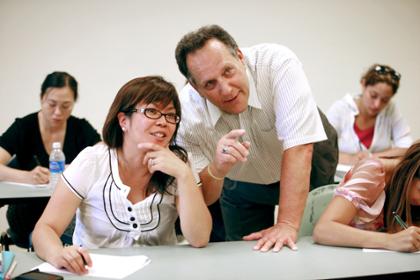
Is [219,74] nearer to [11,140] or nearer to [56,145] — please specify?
[56,145]

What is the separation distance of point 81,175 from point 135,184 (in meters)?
0.20

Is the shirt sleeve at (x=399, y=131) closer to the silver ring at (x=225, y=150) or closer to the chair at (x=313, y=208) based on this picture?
the chair at (x=313, y=208)

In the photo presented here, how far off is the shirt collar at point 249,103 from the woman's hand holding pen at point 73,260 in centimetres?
80

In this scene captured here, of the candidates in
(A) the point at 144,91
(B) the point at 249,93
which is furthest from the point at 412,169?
(A) the point at 144,91

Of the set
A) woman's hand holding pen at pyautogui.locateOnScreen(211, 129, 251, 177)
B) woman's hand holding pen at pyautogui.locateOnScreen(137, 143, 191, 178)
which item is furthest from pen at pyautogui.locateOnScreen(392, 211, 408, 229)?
woman's hand holding pen at pyautogui.locateOnScreen(137, 143, 191, 178)

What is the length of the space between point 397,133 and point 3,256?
130 inches

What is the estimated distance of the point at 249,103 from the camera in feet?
6.48

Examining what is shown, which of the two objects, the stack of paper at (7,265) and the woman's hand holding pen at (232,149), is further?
the woman's hand holding pen at (232,149)

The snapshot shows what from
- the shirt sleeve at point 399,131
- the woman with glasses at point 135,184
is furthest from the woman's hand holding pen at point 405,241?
the shirt sleeve at point 399,131

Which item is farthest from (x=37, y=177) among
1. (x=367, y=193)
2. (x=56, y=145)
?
(x=367, y=193)

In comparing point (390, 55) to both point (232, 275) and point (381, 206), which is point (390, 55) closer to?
point (381, 206)

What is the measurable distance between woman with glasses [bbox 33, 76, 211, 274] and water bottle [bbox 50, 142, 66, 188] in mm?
1140

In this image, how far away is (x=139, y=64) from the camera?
167 inches

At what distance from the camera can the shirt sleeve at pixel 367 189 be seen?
5.81 feet
